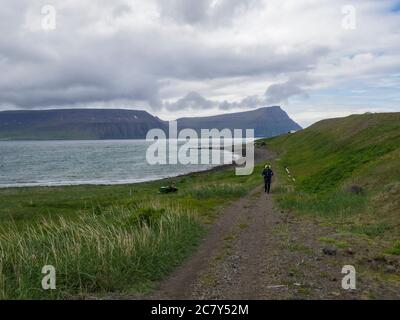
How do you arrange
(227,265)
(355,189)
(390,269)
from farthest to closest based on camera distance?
(355,189), (227,265), (390,269)

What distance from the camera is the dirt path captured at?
1196 centimetres

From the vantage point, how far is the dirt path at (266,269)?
1196cm

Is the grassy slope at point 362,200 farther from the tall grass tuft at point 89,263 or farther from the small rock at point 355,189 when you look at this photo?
the tall grass tuft at point 89,263

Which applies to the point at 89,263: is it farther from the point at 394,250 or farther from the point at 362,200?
the point at 362,200

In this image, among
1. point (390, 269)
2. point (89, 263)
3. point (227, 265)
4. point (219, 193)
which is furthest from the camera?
point (219, 193)

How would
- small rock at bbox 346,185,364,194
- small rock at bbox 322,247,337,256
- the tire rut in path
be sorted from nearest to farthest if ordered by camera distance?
1. the tire rut in path
2. small rock at bbox 322,247,337,256
3. small rock at bbox 346,185,364,194

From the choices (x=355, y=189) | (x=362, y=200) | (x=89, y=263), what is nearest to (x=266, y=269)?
(x=89, y=263)

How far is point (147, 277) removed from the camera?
13664mm

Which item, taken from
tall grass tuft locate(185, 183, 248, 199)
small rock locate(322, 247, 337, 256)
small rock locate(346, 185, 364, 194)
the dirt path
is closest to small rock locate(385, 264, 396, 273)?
the dirt path

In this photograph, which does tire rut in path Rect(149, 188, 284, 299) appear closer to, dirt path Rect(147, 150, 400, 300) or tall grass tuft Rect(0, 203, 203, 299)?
dirt path Rect(147, 150, 400, 300)

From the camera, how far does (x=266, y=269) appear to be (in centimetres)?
1436

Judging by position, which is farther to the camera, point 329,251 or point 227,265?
point 329,251
